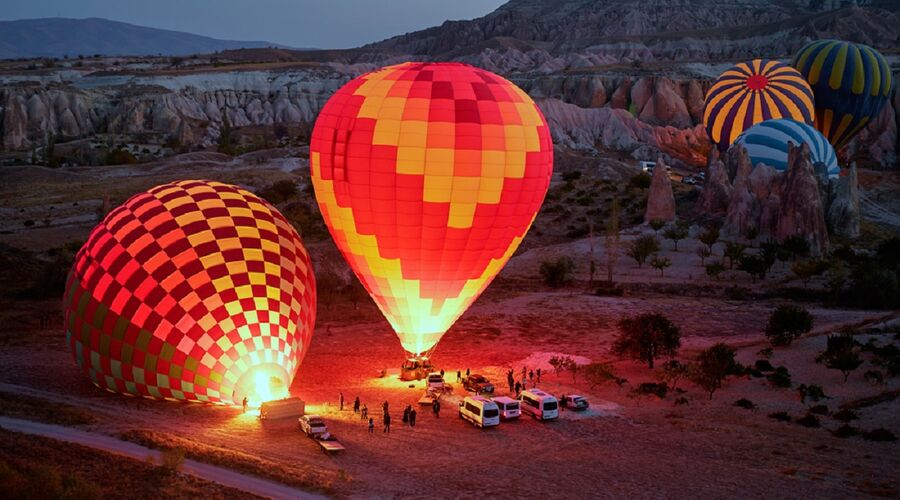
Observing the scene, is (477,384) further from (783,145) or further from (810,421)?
(783,145)

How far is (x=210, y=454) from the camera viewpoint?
1484 centimetres

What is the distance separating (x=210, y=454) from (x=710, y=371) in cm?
1242

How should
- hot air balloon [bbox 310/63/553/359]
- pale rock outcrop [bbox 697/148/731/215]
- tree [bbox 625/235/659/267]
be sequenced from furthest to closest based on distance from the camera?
pale rock outcrop [bbox 697/148/731/215], tree [bbox 625/235/659/267], hot air balloon [bbox 310/63/553/359]

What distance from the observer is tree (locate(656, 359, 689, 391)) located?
21797 millimetres

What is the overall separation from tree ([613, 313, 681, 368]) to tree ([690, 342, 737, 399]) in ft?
4.35

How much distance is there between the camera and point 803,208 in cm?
3831

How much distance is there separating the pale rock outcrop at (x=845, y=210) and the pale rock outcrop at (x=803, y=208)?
3.26m

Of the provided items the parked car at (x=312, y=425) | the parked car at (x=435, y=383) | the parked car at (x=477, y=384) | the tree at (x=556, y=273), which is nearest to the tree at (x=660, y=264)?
the tree at (x=556, y=273)

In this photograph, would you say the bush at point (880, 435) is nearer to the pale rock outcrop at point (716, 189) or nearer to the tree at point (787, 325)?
the tree at point (787, 325)

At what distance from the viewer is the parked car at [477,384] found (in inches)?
833

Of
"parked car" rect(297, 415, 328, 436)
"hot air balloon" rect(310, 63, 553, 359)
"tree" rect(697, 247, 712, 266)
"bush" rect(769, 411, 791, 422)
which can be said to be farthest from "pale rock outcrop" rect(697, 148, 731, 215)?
"parked car" rect(297, 415, 328, 436)

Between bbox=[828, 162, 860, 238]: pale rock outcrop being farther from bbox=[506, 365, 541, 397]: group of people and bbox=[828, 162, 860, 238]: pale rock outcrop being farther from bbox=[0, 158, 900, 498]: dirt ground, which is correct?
bbox=[506, 365, 541, 397]: group of people

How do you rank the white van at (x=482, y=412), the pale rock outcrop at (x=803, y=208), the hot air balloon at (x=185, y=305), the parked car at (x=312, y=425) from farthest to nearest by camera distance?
the pale rock outcrop at (x=803, y=208) < the white van at (x=482, y=412) < the hot air balloon at (x=185, y=305) < the parked car at (x=312, y=425)

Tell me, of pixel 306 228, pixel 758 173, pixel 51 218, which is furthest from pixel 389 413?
pixel 51 218
